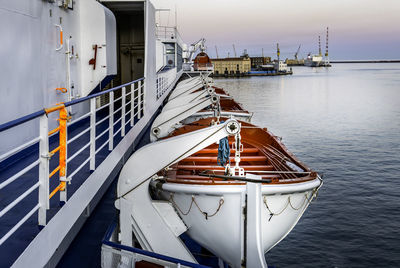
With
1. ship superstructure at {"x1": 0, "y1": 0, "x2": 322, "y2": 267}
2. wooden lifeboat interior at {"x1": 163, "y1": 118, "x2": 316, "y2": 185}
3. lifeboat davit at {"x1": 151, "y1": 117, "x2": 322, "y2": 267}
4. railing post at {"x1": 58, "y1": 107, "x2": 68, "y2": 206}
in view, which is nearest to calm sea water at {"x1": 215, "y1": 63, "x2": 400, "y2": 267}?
wooden lifeboat interior at {"x1": 163, "y1": 118, "x2": 316, "y2": 185}

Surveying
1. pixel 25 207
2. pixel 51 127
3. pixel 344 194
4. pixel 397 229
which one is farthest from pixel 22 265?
pixel 344 194

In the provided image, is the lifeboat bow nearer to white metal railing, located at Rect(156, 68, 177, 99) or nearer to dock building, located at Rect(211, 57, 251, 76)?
white metal railing, located at Rect(156, 68, 177, 99)

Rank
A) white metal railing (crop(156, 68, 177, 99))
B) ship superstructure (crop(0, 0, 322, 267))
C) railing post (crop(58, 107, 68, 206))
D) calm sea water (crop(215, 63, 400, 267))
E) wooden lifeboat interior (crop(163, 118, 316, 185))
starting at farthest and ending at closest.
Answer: white metal railing (crop(156, 68, 177, 99)) < calm sea water (crop(215, 63, 400, 267)) < wooden lifeboat interior (crop(163, 118, 316, 185)) < railing post (crop(58, 107, 68, 206)) < ship superstructure (crop(0, 0, 322, 267))

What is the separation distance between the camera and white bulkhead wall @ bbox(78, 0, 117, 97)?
25.1 feet

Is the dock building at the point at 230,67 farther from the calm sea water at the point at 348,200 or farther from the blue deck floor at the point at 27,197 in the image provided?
the blue deck floor at the point at 27,197

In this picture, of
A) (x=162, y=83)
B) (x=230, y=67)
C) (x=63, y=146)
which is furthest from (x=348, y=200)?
(x=230, y=67)

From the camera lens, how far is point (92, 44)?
7.97 meters

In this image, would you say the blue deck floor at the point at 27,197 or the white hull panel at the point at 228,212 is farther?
the white hull panel at the point at 228,212

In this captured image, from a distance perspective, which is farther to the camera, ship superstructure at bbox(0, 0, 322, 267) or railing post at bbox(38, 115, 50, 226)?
ship superstructure at bbox(0, 0, 322, 267)

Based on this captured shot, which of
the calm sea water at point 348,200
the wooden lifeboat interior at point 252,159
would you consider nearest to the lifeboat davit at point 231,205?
the wooden lifeboat interior at point 252,159

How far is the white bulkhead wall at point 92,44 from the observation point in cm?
765

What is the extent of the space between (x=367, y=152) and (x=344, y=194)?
7095mm

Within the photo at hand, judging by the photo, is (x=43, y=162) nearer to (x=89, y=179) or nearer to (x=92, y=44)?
(x=89, y=179)

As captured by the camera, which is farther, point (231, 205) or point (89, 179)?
point (89, 179)
